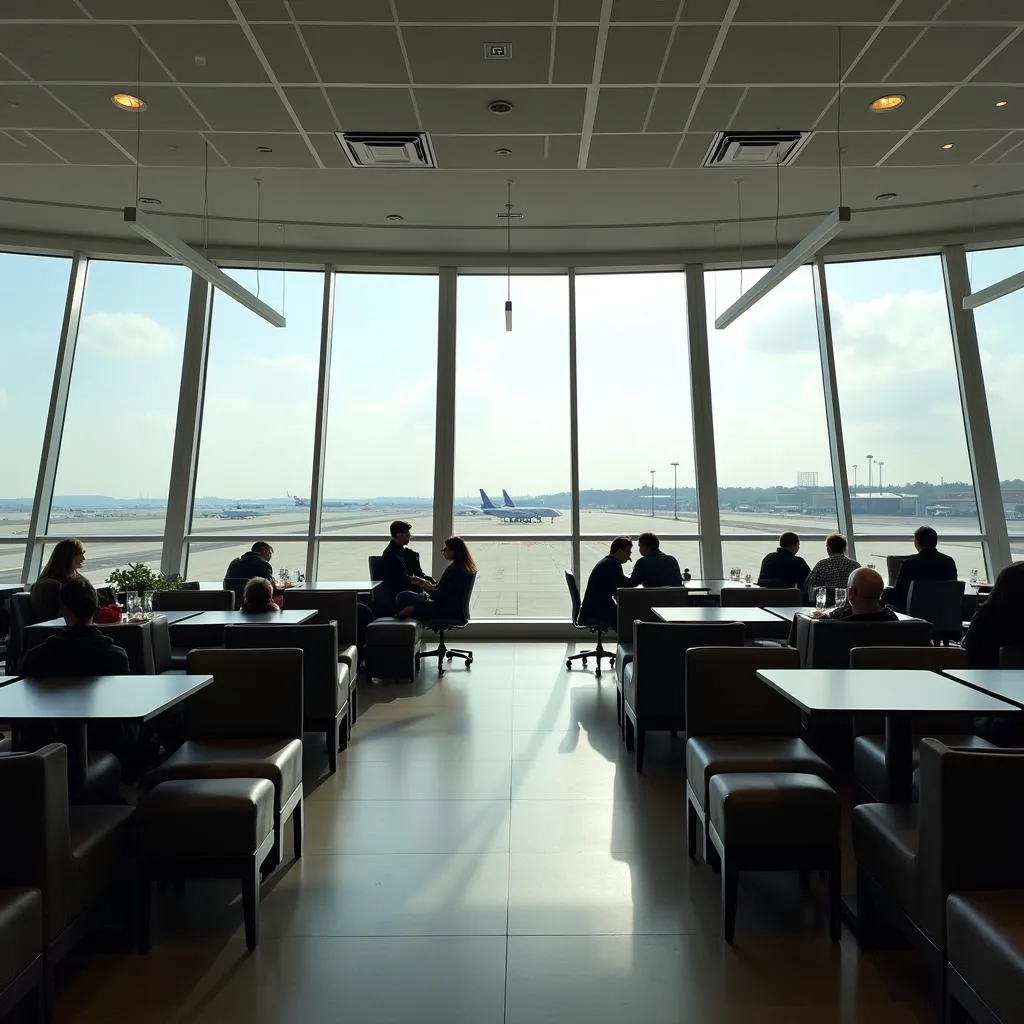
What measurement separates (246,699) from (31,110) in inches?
170

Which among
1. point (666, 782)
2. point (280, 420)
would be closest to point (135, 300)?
point (280, 420)

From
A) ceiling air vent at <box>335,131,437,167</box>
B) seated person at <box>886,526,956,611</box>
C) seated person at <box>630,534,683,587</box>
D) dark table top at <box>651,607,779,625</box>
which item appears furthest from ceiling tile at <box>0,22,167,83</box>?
seated person at <box>886,526,956,611</box>

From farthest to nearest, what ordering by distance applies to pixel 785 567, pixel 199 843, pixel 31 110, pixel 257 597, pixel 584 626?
pixel 584 626, pixel 785 567, pixel 257 597, pixel 31 110, pixel 199 843

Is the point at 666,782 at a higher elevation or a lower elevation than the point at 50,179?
lower

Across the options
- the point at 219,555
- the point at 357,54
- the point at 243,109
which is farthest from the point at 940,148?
the point at 219,555

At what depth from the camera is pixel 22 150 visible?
5.96 metres

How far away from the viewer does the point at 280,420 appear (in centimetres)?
917

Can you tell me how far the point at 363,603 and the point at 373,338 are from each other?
321cm

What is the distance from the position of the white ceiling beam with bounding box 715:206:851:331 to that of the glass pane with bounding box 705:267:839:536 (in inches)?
64.8

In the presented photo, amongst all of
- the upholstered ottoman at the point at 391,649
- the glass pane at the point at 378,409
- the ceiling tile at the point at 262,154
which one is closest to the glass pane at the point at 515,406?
the glass pane at the point at 378,409

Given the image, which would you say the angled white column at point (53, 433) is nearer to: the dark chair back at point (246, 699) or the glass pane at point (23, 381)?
the glass pane at point (23, 381)

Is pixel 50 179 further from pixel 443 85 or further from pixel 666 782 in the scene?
pixel 666 782

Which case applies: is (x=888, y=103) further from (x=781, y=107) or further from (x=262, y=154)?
(x=262, y=154)

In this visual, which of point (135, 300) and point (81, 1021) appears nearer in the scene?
point (81, 1021)
